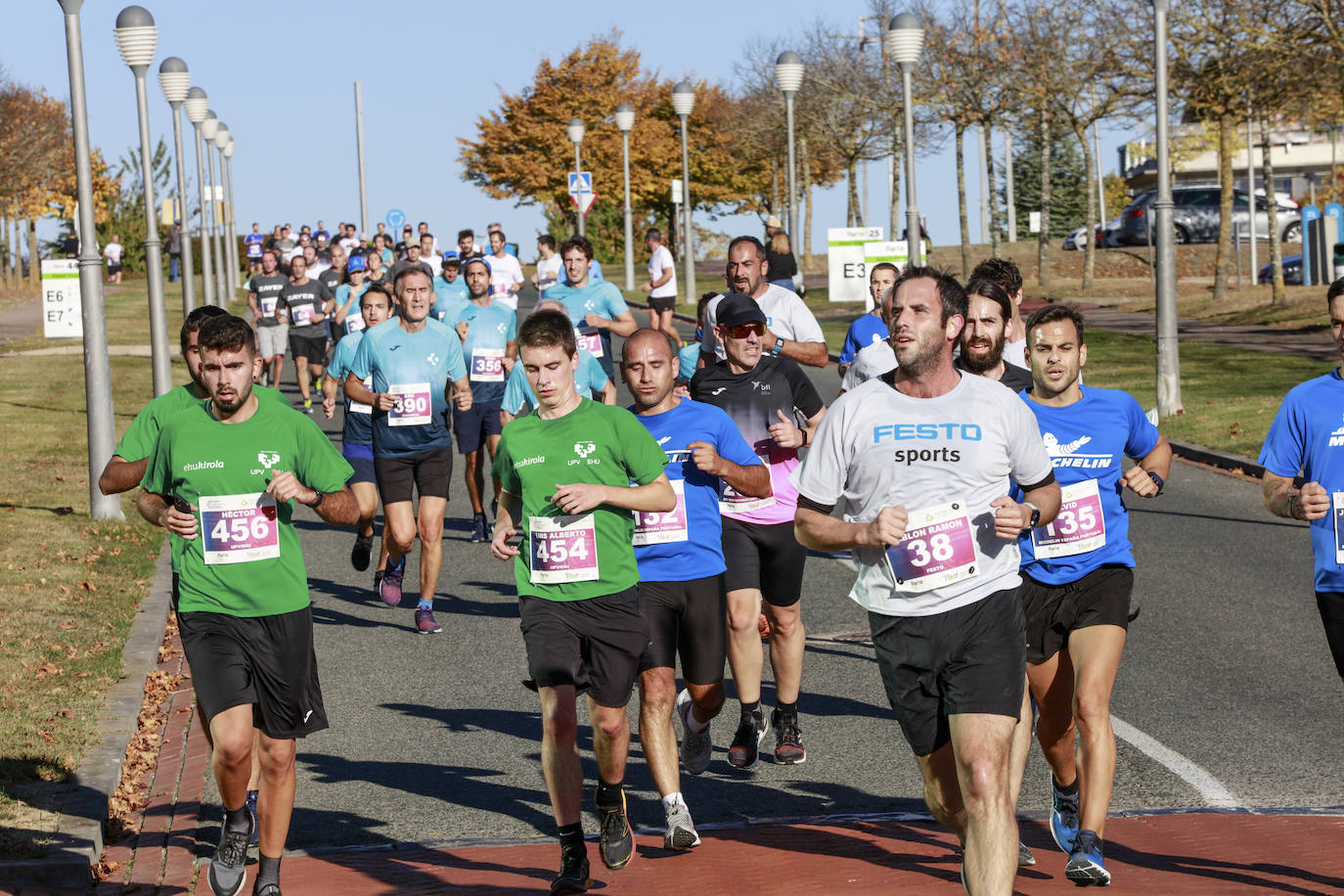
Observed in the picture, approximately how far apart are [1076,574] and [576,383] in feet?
16.4

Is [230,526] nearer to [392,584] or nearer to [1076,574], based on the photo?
[1076,574]

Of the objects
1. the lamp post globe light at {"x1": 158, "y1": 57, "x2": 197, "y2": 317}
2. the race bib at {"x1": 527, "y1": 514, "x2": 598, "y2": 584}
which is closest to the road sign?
the lamp post globe light at {"x1": 158, "y1": 57, "x2": 197, "y2": 317}

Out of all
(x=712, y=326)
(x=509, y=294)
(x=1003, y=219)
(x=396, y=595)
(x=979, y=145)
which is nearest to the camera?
(x=712, y=326)

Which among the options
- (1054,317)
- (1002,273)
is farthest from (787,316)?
(1054,317)

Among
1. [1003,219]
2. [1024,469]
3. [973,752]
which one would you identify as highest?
[1003,219]

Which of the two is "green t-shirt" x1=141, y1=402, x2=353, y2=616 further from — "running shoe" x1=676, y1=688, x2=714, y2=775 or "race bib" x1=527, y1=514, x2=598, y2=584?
"running shoe" x1=676, y1=688, x2=714, y2=775

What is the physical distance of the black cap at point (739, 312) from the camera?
7.82 m

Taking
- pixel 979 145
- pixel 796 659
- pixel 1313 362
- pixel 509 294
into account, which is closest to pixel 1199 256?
pixel 979 145

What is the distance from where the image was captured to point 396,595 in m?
11.8

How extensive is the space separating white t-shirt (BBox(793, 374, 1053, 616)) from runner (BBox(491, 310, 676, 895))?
1.07 meters

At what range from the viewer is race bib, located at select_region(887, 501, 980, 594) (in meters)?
5.19

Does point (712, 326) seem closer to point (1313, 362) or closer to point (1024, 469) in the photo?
point (1024, 469)

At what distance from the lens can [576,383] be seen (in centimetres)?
1076

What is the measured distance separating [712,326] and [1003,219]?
7782cm
